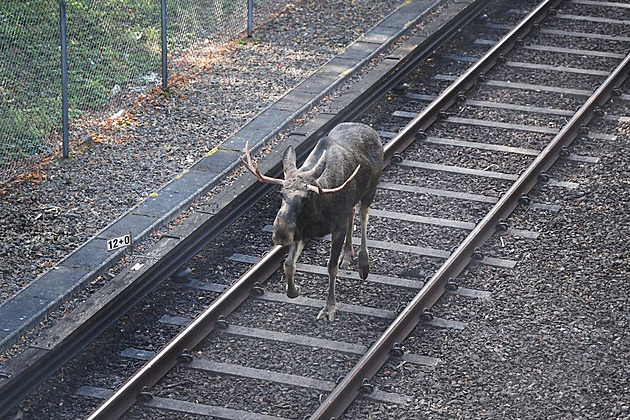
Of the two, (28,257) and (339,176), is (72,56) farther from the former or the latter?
(339,176)

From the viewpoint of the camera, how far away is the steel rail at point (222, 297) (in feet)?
33.2

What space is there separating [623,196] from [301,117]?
4611 mm

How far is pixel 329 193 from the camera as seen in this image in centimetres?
1070

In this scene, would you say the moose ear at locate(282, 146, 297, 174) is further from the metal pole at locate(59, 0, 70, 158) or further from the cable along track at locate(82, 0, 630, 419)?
the metal pole at locate(59, 0, 70, 158)

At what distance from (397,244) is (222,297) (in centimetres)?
228

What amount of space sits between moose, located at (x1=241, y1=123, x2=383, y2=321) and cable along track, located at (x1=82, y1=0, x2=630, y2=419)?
0.67 meters

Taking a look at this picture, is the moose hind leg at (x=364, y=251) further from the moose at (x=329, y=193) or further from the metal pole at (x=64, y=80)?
the metal pole at (x=64, y=80)

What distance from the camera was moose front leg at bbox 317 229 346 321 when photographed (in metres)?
11.1

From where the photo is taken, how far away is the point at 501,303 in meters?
11.8

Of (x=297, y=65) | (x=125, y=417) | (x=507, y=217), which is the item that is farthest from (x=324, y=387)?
(x=297, y=65)

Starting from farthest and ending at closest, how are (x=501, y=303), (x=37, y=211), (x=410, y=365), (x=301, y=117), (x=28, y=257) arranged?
(x=301, y=117), (x=37, y=211), (x=28, y=257), (x=501, y=303), (x=410, y=365)

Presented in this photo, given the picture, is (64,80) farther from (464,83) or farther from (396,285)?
(464,83)

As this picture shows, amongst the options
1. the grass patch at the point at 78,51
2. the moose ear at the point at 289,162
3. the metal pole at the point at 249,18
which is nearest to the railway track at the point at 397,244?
the moose ear at the point at 289,162

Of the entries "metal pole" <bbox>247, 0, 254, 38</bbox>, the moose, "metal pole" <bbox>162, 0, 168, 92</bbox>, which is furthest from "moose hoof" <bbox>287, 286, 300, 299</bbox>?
"metal pole" <bbox>247, 0, 254, 38</bbox>
